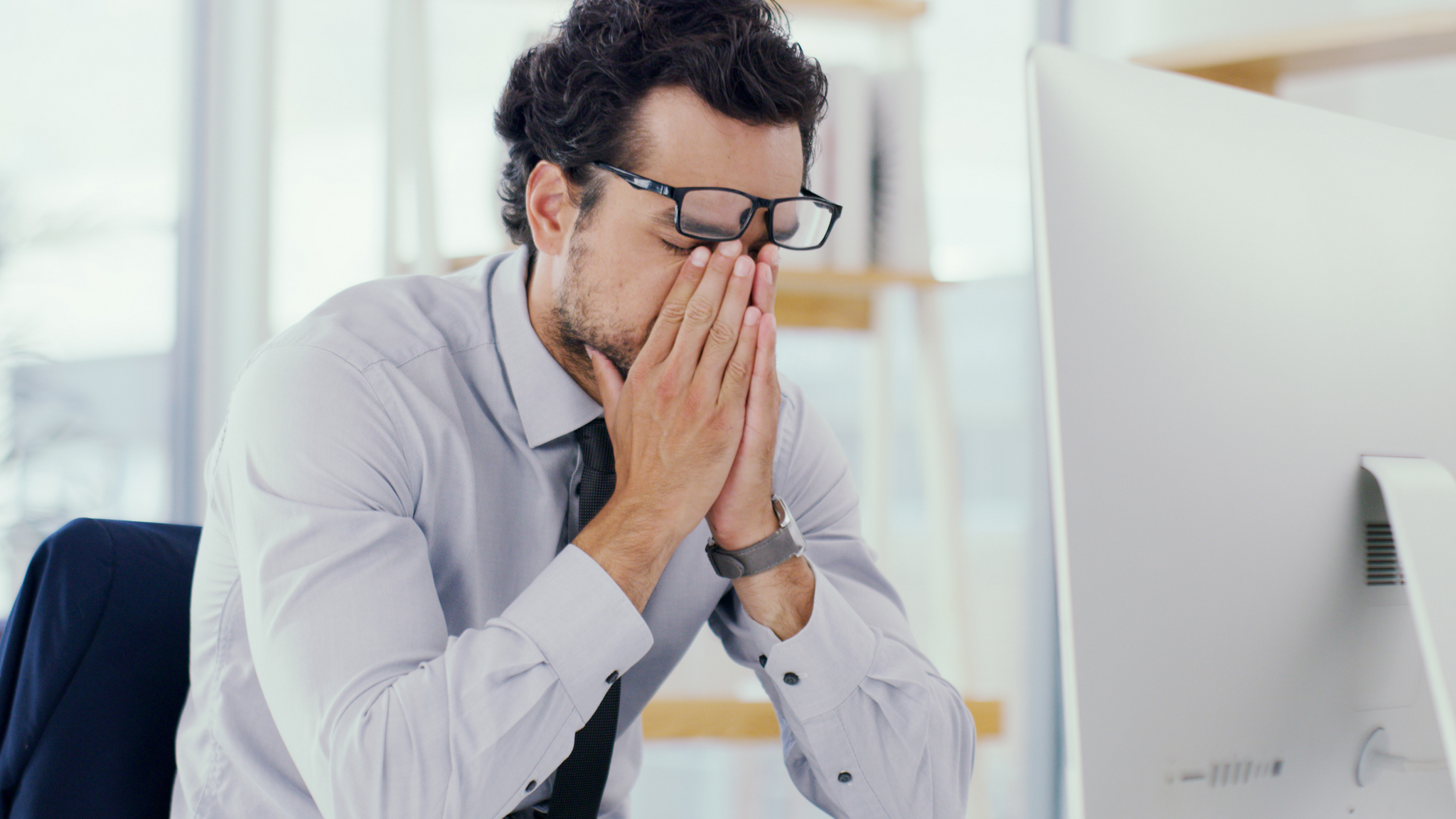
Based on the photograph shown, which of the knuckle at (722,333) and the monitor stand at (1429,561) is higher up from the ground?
the knuckle at (722,333)

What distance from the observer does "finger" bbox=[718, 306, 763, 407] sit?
978 millimetres

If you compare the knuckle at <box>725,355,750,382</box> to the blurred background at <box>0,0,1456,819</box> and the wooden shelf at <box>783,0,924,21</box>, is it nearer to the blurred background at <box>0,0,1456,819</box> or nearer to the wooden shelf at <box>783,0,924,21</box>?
the blurred background at <box>0,0,1456,819</box>

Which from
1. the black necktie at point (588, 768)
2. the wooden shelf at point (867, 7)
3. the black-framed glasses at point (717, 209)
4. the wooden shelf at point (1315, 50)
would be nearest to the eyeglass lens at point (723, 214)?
the black-framed glasses at point (717, 209)

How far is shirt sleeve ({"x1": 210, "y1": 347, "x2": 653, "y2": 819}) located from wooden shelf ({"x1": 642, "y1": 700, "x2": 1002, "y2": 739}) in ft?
1.91

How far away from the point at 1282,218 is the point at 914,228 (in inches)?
45.3

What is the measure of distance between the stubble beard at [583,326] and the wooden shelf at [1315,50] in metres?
1.11

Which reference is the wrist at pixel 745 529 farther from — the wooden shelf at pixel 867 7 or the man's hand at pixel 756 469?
the wooden shelf at pixel 867 7

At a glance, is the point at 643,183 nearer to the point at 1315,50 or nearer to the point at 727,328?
the point at 727,328

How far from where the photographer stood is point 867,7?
5.85 feet

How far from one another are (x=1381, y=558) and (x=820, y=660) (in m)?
0.50

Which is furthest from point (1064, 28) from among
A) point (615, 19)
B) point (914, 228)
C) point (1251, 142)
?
point (1251, 142)

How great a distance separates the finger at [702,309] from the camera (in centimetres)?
98

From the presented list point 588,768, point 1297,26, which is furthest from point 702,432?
point 1297,26

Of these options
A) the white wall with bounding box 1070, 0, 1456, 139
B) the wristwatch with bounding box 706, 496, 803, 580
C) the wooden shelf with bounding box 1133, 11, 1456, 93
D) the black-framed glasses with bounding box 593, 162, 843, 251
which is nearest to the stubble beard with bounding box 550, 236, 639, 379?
the black-framed glasses with bounding box 593, 162, 843, 251
